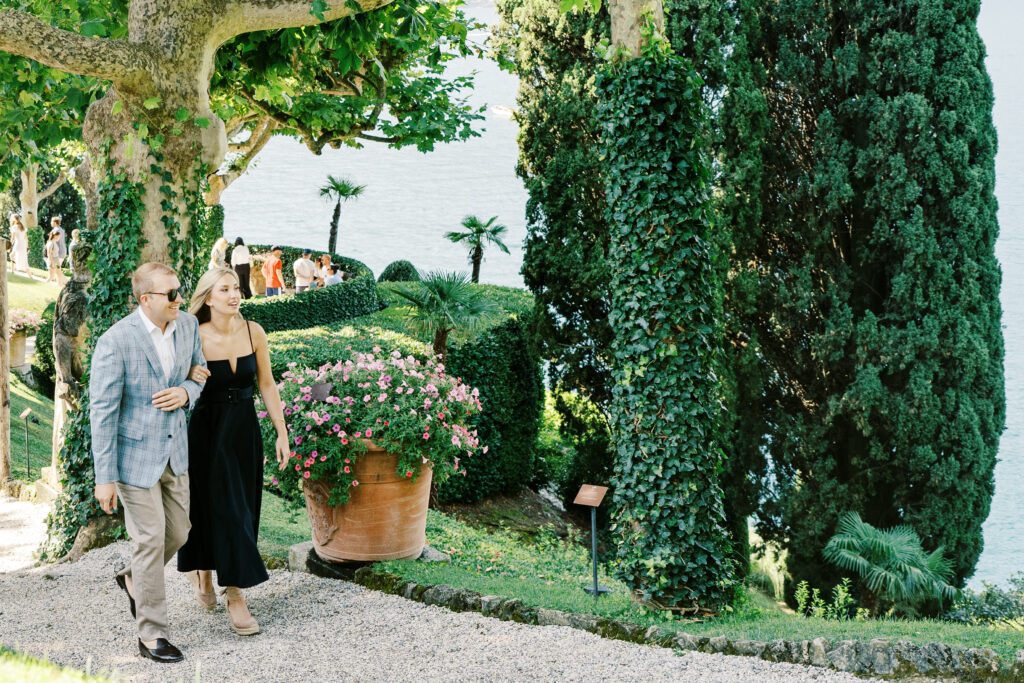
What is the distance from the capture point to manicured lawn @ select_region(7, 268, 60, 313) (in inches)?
853

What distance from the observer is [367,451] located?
5.85 m

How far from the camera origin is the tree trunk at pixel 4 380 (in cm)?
1062

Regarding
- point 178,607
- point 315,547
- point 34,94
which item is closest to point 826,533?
point 315,547

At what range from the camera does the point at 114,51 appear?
627 cm

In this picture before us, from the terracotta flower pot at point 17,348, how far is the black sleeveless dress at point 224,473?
14.8 metres

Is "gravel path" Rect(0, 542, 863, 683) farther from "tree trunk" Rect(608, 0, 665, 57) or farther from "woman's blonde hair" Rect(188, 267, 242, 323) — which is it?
"tree trunk" Rect(608, 0, 665, 57)

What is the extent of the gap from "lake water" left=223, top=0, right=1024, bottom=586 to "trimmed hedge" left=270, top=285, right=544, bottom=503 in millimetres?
22542

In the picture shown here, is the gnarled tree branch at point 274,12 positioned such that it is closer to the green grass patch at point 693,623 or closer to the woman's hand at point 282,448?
the woman's hand at point 282,448

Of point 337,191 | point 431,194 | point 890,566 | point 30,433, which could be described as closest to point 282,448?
point 890,566

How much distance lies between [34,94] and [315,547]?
234 inches

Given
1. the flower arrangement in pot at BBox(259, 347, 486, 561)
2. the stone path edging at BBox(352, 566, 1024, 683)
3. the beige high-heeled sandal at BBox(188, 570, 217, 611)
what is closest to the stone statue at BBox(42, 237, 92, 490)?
the flower arrangement in pot at BBox(259, 347, 486, 561)

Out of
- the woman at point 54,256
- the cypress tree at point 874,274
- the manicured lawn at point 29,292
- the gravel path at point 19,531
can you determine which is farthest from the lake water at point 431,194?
the gravel path at point 19,531

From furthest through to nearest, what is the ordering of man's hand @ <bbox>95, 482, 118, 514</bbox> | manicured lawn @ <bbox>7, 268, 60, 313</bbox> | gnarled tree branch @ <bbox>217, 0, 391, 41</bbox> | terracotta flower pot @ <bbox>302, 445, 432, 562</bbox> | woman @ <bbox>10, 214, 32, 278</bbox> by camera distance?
woman @ <bbox>10, 214, 32, 278</bbox> → manicured lawn @ <bbox>7, 268, 60, 313</bbox> → gnarled tree branch @ <bbox>217, 0, 391, 41</bbox> → terracotta flower pot @ <bbox>302, 445, 432, 562</bbox> → man's hand @ <bbox>95, 482, 118, 514</bbox>

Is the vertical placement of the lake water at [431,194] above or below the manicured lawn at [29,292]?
above
